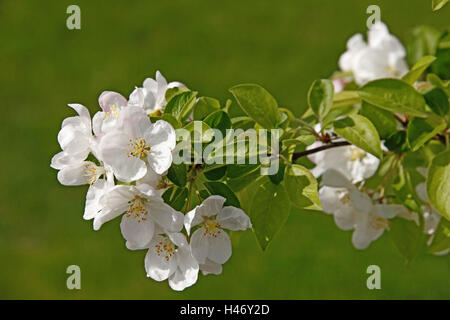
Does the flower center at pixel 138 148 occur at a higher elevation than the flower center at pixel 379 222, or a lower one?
higher

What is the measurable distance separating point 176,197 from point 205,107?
14 cm

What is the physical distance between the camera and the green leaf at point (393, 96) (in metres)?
0.93

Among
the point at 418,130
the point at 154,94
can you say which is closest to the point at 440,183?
the point at 418,130

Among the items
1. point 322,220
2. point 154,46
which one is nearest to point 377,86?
point 322,220

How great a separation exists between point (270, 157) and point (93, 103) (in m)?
2.58

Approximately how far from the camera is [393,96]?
938 mm

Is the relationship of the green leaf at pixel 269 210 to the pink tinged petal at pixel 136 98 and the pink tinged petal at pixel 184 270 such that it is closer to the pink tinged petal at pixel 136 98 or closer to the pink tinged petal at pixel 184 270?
the pink tinged petal at pixel 184 270

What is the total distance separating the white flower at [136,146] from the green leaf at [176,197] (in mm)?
41

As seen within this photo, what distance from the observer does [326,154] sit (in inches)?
44.4

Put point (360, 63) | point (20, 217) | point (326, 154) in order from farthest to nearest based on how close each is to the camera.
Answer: point (20, 217) → point (360, 63) → point (326, 154)

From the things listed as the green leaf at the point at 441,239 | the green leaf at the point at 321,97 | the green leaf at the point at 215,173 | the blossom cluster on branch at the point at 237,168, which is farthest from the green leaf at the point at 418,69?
the green leaf at the point at 215,173

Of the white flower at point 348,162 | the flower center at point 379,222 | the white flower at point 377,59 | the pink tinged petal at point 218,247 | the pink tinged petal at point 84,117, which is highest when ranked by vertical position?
the white flower at point 377,59

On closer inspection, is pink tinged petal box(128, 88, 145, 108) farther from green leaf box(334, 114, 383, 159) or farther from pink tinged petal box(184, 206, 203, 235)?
green leaf box(334, 114, 383, 159)

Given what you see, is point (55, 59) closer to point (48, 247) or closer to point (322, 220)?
point (48, 247)
